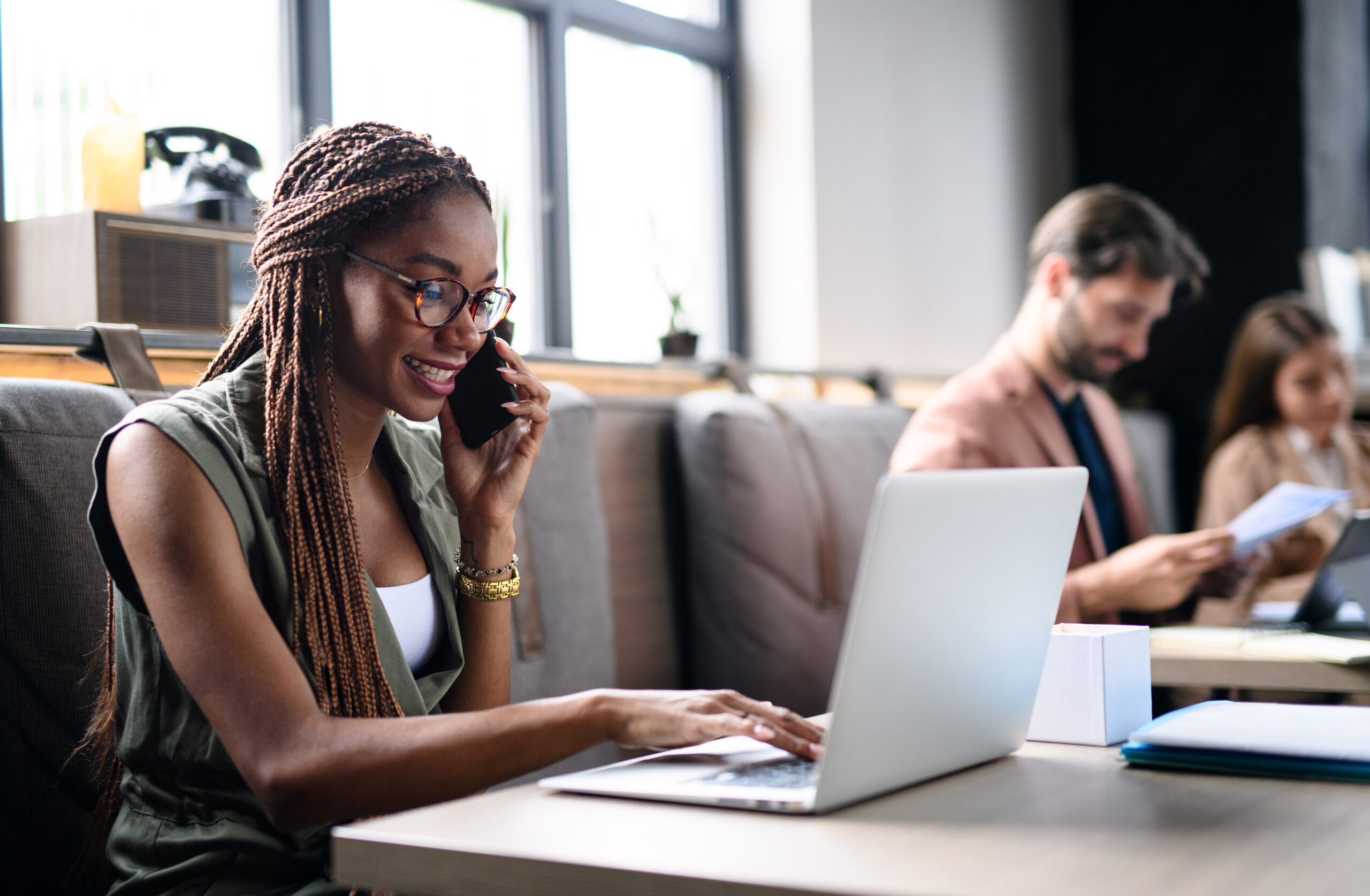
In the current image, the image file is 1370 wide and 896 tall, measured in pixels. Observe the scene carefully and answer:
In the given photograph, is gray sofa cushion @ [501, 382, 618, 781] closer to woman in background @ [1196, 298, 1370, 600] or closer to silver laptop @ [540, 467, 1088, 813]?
silver laptop @ [540, 467, 1088, 813]

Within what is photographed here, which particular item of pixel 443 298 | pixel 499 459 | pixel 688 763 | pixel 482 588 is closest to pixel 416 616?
pixel 482 588

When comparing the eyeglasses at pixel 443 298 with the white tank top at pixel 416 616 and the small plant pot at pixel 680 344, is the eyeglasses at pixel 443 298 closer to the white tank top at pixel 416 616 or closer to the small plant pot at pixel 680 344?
the white tank top at pixel 416 616

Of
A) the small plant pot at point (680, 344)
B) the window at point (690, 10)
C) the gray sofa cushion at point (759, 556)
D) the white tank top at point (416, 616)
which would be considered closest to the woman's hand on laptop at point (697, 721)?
the white tank top at point (416, 616)

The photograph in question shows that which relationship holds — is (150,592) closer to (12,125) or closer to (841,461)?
(12,125)

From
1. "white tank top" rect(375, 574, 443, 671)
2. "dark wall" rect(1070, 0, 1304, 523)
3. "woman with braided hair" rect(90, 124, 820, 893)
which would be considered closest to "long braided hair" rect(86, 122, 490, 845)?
"woman with braided hair" rect(90, 124, 820, 893)

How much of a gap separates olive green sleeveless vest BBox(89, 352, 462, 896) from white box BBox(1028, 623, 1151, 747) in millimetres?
595

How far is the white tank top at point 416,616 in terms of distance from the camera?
1.24 metres

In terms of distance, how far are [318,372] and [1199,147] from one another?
154 inches

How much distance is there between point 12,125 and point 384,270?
52.2 inches

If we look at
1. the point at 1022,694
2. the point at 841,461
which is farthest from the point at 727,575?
the point at 1022,694

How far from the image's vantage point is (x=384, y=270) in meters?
1.17

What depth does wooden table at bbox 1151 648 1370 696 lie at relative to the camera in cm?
137

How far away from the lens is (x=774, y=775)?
A: 834 millimetres

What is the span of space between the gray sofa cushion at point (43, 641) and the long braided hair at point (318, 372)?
0.06 meters
